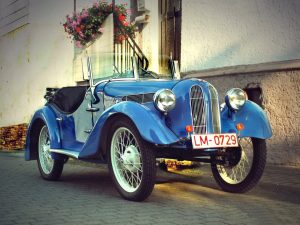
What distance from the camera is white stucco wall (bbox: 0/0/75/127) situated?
50.3 ft

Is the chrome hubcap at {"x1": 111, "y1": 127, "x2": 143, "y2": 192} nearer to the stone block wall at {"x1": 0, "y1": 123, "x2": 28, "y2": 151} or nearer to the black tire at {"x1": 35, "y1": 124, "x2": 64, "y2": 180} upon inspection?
the black tire at {"x1": 35, "y1": 124, "x2": 64, "y2": 180}

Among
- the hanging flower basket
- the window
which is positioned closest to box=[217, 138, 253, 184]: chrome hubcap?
the hanging flower basket

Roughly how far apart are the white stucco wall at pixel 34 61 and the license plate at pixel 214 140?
32.6ft

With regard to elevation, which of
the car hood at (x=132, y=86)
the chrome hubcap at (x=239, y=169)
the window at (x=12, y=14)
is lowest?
the chrome hubcap at (x=239, y=169)

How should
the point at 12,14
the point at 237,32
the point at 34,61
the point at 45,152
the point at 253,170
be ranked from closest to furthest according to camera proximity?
1. the point at 253,170
2. the point at 45,152
3. the point at 237,32
4. the point at 34,61
5. the point at 12,14

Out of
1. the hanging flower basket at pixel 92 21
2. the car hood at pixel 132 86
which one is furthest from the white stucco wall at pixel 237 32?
the car hood at pixel 132 86

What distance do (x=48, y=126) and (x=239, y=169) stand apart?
270 centimetres

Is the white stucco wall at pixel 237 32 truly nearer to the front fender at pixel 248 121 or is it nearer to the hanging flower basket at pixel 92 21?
the front fender at pixel 248 121

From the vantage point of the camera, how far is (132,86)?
241 inches

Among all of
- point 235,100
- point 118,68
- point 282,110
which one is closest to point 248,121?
point 235,100

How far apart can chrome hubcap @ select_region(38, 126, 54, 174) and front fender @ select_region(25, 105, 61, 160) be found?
14 cm

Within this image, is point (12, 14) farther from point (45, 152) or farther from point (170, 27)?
point (45, 152)

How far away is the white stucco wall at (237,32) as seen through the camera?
8.14m

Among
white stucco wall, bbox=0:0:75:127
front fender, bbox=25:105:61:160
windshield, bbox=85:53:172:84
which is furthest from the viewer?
white stucco wall, bbox=0:0:75:127
